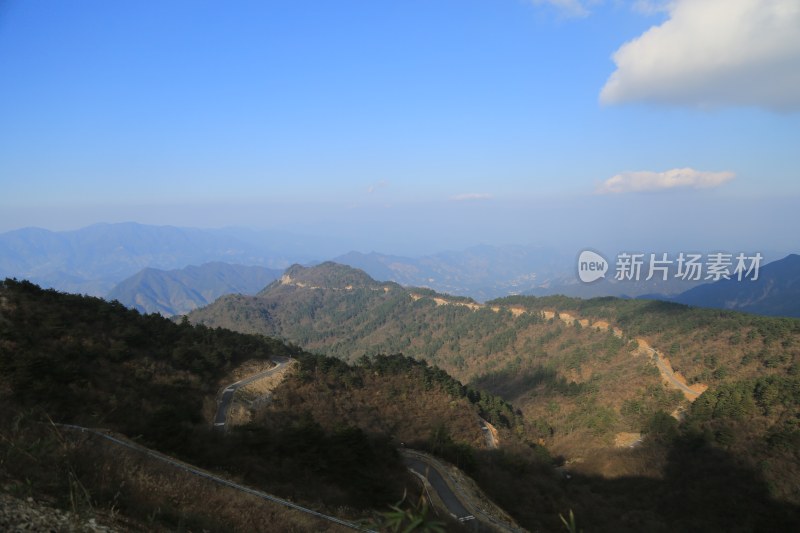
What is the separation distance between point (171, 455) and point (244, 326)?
115 meters

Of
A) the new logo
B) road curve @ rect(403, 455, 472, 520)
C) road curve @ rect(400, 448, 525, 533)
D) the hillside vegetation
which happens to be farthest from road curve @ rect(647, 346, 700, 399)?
the hillside vegetation

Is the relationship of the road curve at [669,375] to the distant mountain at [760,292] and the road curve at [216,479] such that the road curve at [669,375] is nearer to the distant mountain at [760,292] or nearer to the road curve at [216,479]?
the road curve at [216,479]

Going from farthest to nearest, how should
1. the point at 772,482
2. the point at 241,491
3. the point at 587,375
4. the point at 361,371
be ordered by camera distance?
the point at 587,375
the point at 361,371
the point at 772,482
the point at 241,491

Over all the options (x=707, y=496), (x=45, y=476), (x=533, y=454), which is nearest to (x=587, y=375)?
(x=533, y=454)

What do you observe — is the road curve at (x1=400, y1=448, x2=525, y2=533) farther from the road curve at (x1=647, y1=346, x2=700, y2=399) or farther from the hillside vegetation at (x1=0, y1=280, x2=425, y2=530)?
the road curve at (x1=647, y1=346, x2=700, y2=399)

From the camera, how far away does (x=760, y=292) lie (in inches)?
6481

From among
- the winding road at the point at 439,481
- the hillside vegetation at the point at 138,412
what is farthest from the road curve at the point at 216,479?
the winding road at the point at 439,481

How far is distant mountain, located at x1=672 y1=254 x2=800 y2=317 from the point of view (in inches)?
5797

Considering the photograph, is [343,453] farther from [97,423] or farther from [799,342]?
[799,342]

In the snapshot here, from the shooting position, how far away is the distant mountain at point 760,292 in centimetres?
14725

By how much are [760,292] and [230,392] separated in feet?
667

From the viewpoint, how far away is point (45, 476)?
733 cm

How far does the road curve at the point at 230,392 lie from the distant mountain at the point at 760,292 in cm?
16035

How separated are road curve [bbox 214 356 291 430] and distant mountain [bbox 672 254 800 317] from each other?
16035 cm
